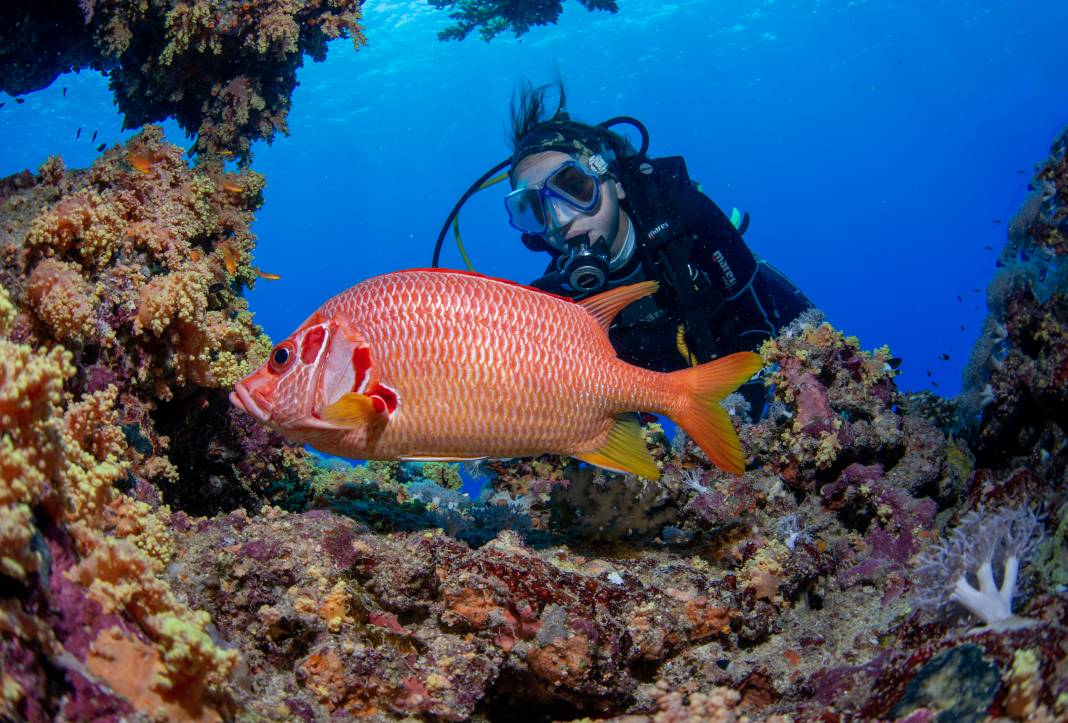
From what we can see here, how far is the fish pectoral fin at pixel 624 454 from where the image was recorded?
2.97m

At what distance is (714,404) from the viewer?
A: 117 inches

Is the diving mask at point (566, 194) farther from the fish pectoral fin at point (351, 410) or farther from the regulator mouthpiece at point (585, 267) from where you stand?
the fish pectoral fin at point (351, 410)

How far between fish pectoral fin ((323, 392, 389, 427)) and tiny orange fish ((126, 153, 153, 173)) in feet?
7.67

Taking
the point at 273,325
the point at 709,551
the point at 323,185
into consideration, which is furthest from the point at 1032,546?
the point at 273,325

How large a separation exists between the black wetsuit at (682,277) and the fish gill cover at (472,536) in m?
1.41

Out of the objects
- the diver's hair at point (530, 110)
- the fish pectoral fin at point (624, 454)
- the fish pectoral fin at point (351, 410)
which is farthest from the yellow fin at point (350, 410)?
the diver's hair at point (530, 110)

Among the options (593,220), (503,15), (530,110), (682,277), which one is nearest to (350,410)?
(682,277)

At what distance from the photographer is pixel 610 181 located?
257 inches

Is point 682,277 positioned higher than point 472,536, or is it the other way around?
point 682,277

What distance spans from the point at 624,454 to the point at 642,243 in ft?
12.1

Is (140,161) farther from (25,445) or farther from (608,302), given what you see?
(608,302)

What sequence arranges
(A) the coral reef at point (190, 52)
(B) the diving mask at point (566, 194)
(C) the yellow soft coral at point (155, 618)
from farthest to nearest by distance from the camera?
(B) the diving mask at point (566, 194), (A) the coral reef at point (190, 52), (C) the yellow soft coral at point (155, 618)

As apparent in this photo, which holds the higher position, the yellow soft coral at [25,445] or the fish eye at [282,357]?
the fish eye at [282,357]

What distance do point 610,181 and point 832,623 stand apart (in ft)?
16.0
